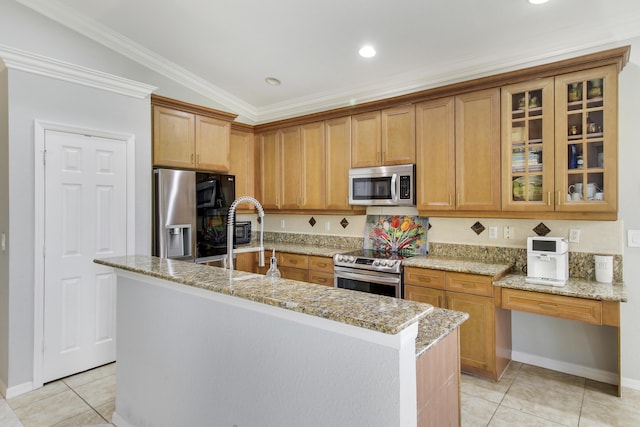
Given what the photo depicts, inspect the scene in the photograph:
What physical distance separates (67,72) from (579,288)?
426 cm

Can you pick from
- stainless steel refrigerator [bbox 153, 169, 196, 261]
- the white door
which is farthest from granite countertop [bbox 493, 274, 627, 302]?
the white door

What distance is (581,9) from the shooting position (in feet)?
8.48

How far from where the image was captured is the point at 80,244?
3.07m

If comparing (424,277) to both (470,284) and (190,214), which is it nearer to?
(470,284)

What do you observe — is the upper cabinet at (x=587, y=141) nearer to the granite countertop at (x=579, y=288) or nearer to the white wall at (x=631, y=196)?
the white wall at (x=631, y=196)

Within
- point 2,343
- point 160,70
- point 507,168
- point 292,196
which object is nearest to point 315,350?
point 507,168

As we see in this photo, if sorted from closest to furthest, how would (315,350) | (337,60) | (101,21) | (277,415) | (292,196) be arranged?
1. (315,350)
2. (277,415)
3. (101,21)
4. (337,60)
5. (292,196)

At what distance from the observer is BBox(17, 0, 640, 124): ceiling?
271cm

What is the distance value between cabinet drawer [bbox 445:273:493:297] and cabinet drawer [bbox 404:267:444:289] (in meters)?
0.07

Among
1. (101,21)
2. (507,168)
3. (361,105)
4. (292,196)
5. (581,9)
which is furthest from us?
(292,196)

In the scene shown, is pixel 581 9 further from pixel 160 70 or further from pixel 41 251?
pixel 41 251

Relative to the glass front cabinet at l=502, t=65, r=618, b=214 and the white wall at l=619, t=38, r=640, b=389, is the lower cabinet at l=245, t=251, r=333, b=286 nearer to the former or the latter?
the glass front cabinet at l=502, t=65, r=618, b=214

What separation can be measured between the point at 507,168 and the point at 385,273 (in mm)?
1368

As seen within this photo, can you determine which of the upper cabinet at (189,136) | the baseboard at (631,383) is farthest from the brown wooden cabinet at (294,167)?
the baseboard at (631,383)
